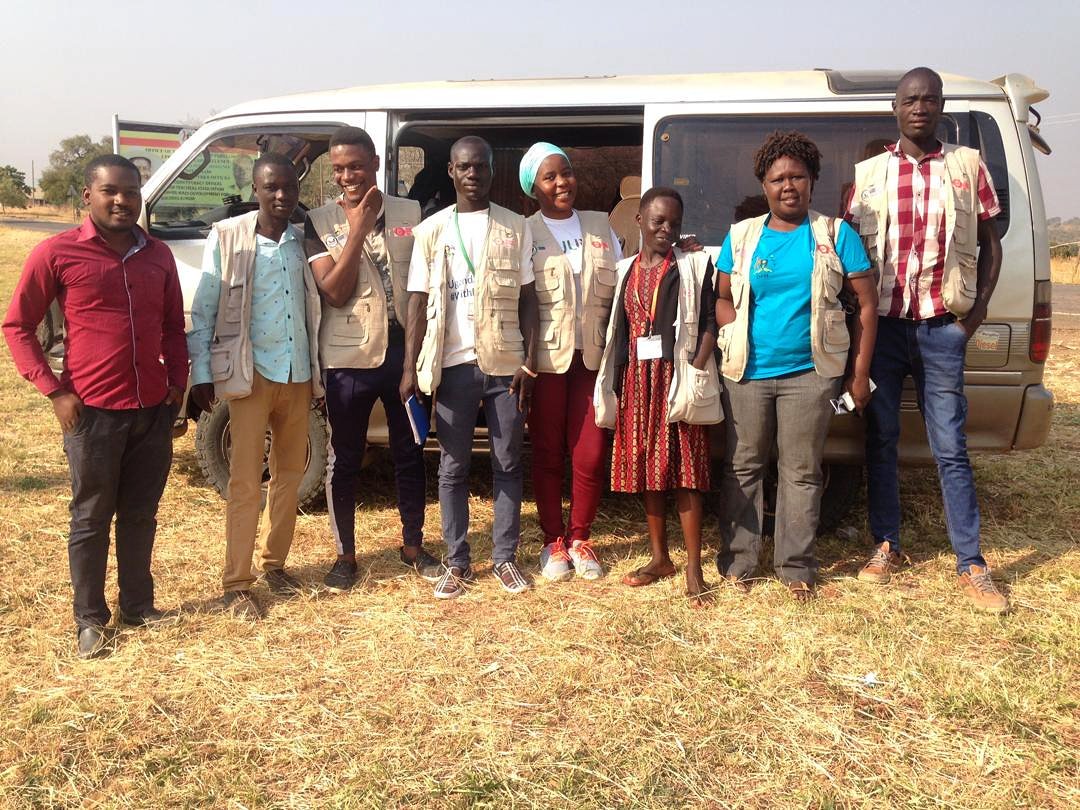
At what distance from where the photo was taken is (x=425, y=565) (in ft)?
13.0

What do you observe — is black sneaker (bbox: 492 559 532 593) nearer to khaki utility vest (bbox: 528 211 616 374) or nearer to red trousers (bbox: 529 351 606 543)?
red trousers (bbox: 529 351 606 543)

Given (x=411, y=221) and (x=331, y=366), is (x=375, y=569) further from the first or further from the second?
(x=411, y=221)

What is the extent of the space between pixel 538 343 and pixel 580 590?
108 cm

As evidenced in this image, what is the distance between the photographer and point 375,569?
159 inches

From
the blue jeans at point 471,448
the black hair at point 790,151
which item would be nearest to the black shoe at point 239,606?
the blue jeans at point 471,448

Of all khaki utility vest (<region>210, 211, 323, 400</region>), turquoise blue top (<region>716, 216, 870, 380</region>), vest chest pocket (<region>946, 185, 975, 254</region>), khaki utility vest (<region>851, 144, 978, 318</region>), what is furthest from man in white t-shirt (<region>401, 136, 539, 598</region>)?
vest chest pocket (<region>946, 185, 975, 254</region>)

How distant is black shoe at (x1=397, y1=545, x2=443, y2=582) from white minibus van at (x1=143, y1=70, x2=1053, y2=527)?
726 millimetres

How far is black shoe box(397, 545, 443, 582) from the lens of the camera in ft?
12.7

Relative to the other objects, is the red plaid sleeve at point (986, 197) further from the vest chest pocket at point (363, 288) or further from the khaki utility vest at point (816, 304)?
the vest chest pocket at point (363, 288)

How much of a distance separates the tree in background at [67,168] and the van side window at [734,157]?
49579 mm

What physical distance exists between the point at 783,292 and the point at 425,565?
1.94 meters

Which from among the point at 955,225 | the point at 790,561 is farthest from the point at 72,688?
the point at 955,225

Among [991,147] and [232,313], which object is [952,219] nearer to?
[991,147]

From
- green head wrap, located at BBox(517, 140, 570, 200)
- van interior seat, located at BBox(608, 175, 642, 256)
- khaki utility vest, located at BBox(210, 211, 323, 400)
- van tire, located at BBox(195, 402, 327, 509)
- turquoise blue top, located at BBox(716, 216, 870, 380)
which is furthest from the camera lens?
van interior seat, located at BBox(608, 175, 642, 256)
